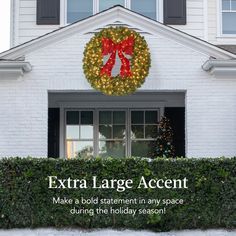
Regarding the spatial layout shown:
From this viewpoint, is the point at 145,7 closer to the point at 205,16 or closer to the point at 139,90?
the point at 205,16

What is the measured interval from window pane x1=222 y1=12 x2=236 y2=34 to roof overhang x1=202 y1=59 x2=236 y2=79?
9.41 feet

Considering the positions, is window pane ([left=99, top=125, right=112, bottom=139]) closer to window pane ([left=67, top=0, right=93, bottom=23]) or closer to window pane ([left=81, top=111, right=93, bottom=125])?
window pane ([left=81, top=111, right=93, bottom=125])

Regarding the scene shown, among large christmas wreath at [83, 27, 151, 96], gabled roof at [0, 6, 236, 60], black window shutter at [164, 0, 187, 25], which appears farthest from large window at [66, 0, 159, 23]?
large christmas wreath at [83, 27, 151, 96]

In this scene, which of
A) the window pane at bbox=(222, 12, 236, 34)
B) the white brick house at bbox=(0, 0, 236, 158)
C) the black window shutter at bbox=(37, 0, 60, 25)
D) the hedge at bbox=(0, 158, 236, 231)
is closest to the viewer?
the hedge at bbox=(0, 158, 236, 231)

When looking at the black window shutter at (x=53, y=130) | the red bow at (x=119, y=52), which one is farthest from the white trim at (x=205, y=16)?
the black window shutter at (x=53, y=130)

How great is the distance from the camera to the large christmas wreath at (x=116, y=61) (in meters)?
12.2

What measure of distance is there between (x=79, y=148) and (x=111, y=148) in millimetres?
851

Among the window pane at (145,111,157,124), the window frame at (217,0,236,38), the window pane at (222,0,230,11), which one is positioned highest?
the window pane at (222,0,230,11)

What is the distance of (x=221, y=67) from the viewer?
12.4m

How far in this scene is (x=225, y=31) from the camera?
1512 centimetres

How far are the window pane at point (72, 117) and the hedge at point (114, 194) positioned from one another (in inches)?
190

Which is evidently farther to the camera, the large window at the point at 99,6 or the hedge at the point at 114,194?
the large window at the point at 99,6

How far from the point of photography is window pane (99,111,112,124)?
14852mm

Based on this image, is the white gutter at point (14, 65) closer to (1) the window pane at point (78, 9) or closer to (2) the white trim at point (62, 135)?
(2) the white trim at point (62, 135)
